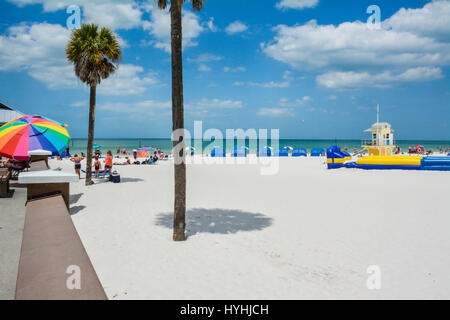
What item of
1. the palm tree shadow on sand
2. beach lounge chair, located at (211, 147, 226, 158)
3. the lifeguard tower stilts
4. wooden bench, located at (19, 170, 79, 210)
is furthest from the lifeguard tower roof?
wooden bench, located at (19, 170, 79, 210)

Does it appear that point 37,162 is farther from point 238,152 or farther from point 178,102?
point 238,152

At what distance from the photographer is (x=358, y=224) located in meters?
9.08

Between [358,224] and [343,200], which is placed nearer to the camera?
[358,224]

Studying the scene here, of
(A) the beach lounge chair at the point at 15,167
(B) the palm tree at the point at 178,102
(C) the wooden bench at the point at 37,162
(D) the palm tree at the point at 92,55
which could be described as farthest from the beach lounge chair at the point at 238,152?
(B) the palm tree at the point at 178,102

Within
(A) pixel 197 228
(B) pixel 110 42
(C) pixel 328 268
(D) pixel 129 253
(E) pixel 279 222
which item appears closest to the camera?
(C) pixel 328 268

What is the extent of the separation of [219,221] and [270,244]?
2.46m

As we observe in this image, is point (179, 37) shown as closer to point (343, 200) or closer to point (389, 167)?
point (343, 200)

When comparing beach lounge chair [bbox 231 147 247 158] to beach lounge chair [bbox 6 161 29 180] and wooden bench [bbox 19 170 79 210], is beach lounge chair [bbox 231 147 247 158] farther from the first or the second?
wooden bench [bbox 19 170 79 210]

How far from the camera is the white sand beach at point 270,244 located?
5219 millimetres

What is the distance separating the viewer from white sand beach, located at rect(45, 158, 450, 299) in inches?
205

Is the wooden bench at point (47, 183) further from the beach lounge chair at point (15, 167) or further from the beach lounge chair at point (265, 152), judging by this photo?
the beach lounge chair at point (265, 152)
